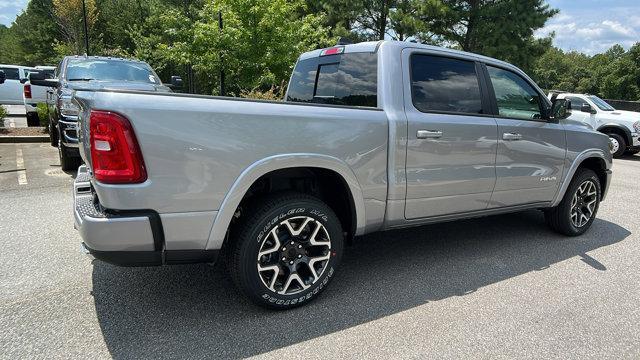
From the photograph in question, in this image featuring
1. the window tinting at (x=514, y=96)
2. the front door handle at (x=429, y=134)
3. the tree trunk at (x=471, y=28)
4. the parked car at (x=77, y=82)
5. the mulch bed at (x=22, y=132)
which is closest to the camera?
the front door handle at (x=429, y=134)

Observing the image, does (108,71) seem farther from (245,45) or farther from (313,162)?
(313,162)

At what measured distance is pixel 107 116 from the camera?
235cm

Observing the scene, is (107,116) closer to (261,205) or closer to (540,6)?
(261,205)

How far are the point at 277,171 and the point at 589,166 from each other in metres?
4.13

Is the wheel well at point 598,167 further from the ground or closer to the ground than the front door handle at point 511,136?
closer to the ground

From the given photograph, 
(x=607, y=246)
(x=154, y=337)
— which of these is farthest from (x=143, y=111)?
(x=607, y=246)

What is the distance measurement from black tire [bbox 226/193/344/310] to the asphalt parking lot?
165 mm

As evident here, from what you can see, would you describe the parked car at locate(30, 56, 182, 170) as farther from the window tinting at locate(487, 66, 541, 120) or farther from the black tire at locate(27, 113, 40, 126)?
the window tinting at locate(487, 66, 541, 120)

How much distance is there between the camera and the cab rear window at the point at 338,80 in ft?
11.4

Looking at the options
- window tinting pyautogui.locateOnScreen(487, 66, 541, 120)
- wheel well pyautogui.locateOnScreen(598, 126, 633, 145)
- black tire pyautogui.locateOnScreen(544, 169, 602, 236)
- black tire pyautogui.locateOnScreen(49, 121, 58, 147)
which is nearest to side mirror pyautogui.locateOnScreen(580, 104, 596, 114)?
wheel well pyautogui.locateOnScreen(598, 126, 633, 145)

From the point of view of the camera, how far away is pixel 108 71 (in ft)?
25.6

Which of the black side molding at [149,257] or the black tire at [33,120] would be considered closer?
the black side molding at [149,257]

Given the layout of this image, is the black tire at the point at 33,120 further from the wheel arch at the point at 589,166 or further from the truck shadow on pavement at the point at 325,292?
the wheel arch at the point at 589,166

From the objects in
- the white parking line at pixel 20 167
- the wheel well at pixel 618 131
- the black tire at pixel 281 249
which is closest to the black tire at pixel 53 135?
the white parking line at pixel 20 167
